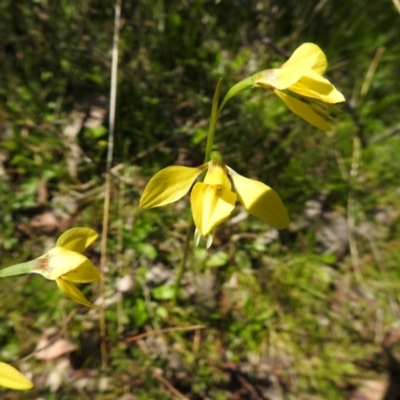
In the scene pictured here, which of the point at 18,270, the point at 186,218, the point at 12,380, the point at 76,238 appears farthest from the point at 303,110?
the point at 186,218

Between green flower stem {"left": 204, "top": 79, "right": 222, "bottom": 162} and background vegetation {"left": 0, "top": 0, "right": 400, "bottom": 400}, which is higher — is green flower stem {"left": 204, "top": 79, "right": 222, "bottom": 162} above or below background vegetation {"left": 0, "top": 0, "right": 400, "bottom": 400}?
above

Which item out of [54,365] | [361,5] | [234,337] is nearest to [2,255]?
[54,365]

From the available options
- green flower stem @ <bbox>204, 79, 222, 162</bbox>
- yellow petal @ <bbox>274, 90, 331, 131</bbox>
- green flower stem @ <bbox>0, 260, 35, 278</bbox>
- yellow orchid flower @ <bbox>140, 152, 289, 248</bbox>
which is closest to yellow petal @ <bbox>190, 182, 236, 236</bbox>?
yellow orchid flower @ <bbox>140, 152, 289, 248</bbox>

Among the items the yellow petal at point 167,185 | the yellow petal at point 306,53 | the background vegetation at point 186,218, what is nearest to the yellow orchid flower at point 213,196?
the yellow petal at point 167,185

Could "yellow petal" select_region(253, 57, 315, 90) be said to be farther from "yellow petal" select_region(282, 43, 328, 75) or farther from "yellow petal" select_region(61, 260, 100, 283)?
"yellow petal" select_region(61, 260, 100, 283)

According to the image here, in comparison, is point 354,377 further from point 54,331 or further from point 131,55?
point 131,55
